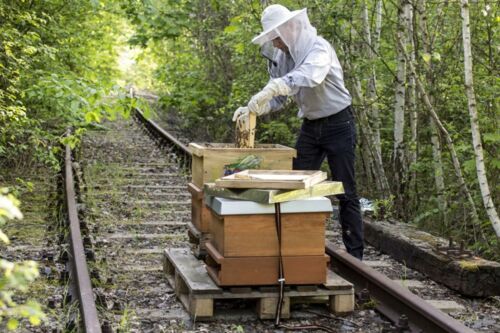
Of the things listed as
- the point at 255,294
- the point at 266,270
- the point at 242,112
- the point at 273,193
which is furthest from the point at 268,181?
the point at 242,112

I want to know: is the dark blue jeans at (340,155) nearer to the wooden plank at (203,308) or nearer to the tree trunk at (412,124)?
the wooden plank at (203,308)

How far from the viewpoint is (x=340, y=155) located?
6438 mm

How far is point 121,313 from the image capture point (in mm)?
5215

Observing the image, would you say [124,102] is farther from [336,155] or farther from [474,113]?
[474,113]

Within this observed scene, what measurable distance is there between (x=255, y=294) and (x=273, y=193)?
69cm

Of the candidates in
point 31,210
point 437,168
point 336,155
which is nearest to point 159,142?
point 31,210

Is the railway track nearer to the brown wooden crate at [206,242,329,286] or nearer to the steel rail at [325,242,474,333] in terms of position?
the steel rail at [325,242,474,333]

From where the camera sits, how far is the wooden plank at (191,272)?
5.16m

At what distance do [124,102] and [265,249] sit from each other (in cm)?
354

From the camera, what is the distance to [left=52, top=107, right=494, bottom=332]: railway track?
16.5 feet

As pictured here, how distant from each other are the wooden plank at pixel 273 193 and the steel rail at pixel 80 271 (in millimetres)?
1062

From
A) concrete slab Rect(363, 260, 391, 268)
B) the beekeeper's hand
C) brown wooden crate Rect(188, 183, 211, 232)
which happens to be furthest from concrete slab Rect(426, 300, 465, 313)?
the beekeeper's hand

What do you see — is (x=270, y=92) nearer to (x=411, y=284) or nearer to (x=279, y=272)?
(x=279, y=272)

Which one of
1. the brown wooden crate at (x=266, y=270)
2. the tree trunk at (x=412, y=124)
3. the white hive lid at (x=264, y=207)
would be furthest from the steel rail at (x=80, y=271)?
the tree trunk at (x=412, y=124)
